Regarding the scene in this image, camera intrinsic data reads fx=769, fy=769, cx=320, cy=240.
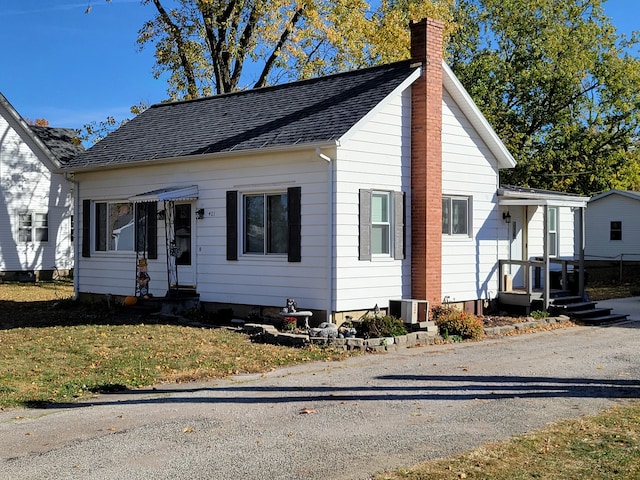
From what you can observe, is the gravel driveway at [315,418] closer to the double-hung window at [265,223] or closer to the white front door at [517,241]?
the double-hung window at [265,223]

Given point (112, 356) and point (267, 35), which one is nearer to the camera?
point (112, 356)

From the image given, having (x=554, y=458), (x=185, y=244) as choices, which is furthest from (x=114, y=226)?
(x=554, y=458)

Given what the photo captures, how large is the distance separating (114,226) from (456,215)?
8835mm

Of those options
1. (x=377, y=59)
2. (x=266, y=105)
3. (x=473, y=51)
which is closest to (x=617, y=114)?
(x=473, y=51)

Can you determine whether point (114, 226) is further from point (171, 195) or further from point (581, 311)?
point (581, 311)

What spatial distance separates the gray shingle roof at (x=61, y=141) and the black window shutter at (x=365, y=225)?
72.9 feet

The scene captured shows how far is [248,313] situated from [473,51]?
25848mm

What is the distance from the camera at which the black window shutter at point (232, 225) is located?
663 inches

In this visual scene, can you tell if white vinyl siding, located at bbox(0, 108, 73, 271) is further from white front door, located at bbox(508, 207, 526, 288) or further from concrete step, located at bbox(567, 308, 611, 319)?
concrete step, located at bbox(567, 308, 611, 319)

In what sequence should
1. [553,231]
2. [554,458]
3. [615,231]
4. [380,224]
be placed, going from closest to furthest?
[554,458] < [380,224] < [553,231] < [615,231]

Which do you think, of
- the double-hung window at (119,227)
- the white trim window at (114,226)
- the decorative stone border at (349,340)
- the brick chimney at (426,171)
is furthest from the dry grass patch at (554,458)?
the white trim window at (114,226)

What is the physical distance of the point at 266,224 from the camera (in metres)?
16.5

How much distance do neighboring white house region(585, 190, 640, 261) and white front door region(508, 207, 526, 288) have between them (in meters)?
23.0

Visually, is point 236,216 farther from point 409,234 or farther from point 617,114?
point 617,114
